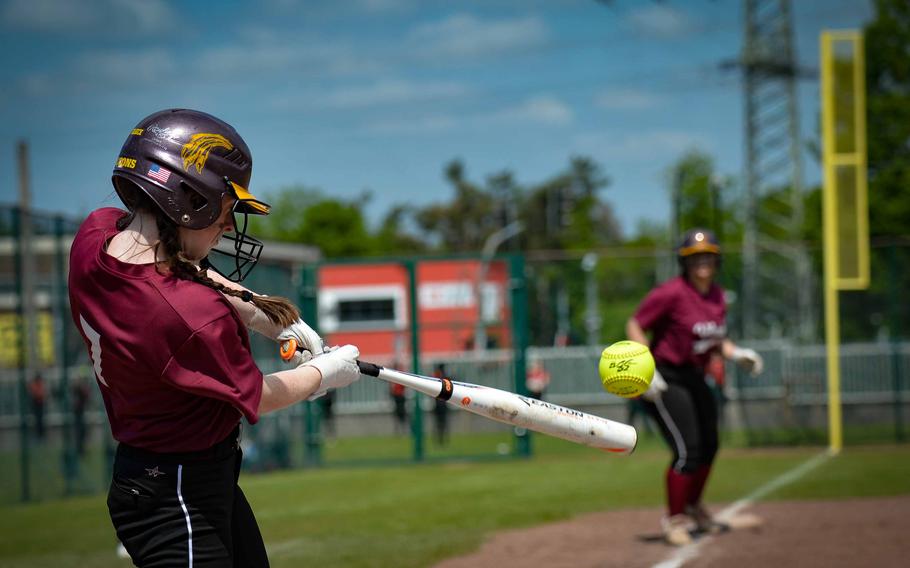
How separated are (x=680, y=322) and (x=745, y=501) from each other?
3.18 metres

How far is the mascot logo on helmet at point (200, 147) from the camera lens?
11.2 feet

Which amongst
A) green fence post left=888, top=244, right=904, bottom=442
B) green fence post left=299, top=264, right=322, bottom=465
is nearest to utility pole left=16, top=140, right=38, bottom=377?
green fence post left=299, top=264, right=322, bottom=465

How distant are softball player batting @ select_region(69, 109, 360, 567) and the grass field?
4.08 m

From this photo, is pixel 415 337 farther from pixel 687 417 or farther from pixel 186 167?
pixel 186 167

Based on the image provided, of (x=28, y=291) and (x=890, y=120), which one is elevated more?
(x=890, y=120)

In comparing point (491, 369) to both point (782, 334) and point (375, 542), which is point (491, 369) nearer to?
point (782, 334)

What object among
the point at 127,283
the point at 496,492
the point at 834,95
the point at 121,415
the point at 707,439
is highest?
the point at 834,95

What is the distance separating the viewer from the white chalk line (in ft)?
23.6

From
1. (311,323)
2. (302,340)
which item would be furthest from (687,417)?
(311,323)

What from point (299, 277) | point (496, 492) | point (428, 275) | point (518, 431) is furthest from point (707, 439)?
point (428, 275)

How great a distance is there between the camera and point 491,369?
1741 centimetres

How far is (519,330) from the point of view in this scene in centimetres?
1670

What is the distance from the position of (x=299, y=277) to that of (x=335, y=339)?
12.1 feet

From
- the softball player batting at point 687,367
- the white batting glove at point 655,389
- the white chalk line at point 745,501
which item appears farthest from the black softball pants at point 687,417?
the white chalk line at point 745,501
